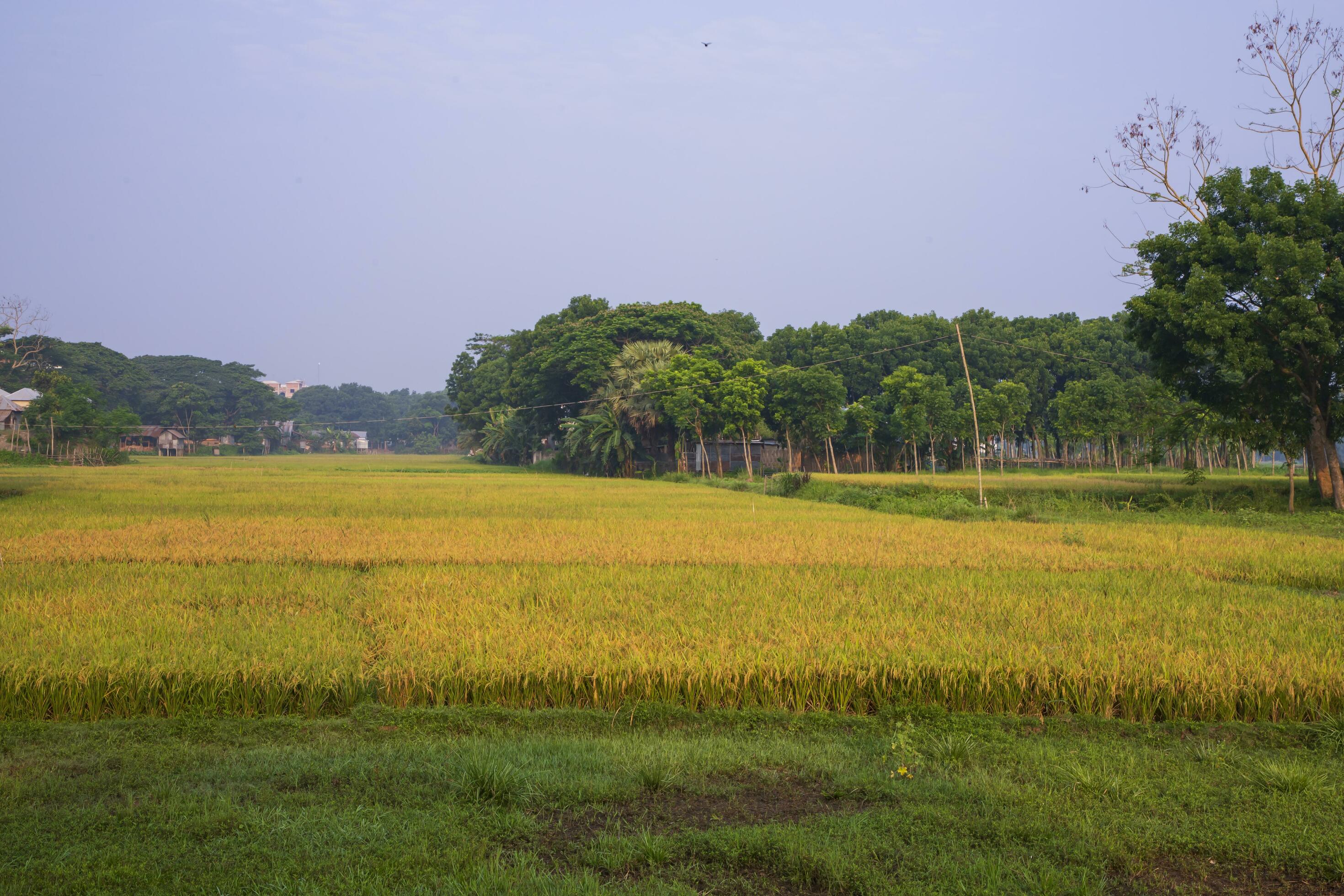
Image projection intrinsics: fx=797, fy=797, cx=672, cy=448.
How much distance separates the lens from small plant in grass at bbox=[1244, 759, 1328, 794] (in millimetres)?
4355

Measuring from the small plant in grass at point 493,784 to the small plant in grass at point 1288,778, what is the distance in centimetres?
411

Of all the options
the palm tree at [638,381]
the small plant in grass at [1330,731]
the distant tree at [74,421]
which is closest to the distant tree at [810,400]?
the palm tree at [638,381]

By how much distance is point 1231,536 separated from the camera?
48.0ft

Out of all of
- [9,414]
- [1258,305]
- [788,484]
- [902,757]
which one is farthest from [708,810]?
[9,414]

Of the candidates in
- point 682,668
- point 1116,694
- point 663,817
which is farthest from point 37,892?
point 1116,694

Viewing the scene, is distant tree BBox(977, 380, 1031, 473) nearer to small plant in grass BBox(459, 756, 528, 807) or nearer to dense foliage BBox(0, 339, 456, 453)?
small plant in grass BBox(459, 756, 528, 807)

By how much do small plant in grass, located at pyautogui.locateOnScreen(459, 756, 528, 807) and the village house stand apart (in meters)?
87.8

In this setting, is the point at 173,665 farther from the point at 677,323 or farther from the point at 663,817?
the point at 677,323

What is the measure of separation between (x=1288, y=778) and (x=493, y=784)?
4322mm

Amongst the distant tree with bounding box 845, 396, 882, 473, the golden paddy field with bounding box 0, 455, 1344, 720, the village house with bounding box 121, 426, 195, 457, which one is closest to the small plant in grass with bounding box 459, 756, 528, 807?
the golden paddy field with bounding box 0, 455, 1344, 720

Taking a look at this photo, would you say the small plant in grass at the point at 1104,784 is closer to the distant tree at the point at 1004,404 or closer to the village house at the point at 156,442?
the distant tree at the point at 1004,404

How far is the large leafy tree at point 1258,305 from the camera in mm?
18172

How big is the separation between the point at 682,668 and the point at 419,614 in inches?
132

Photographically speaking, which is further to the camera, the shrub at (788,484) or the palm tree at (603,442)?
the palm tree at (603,442)
